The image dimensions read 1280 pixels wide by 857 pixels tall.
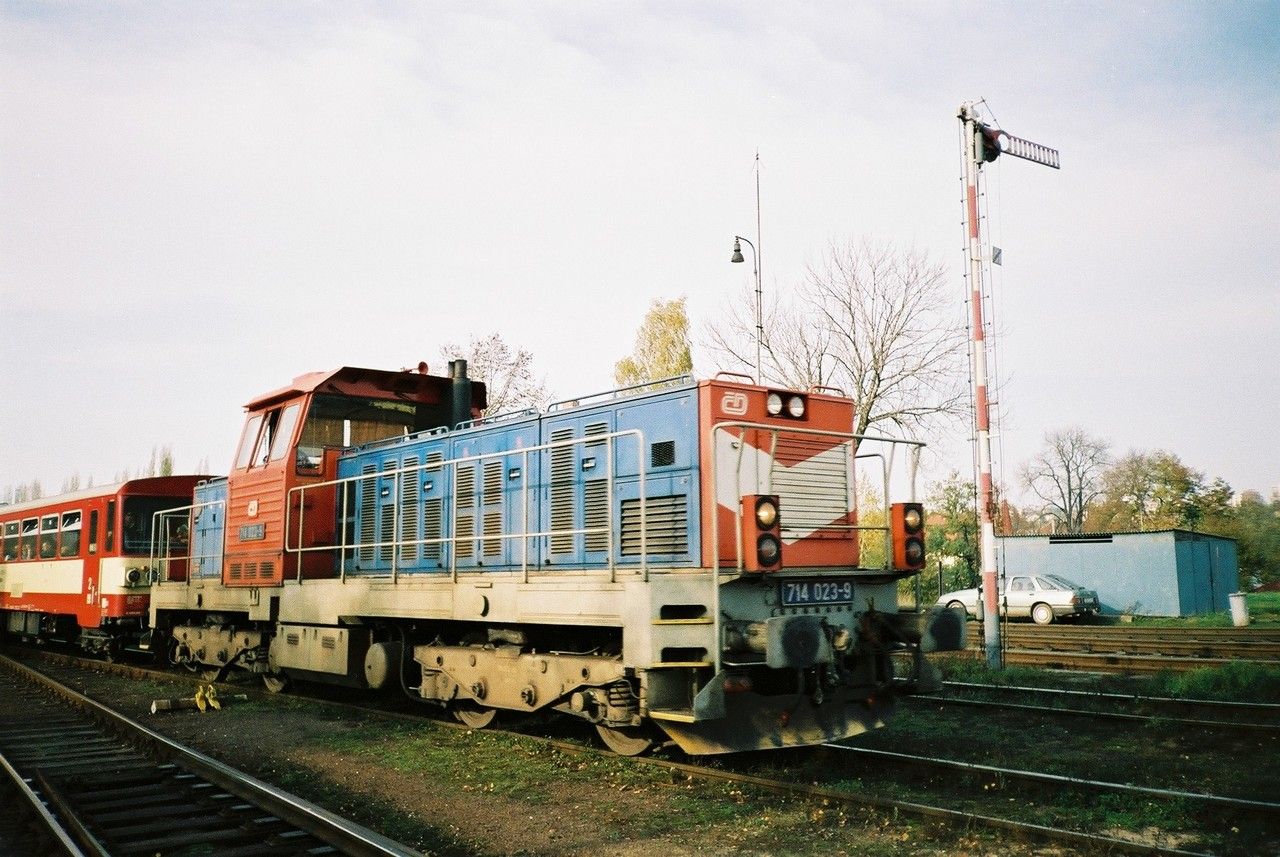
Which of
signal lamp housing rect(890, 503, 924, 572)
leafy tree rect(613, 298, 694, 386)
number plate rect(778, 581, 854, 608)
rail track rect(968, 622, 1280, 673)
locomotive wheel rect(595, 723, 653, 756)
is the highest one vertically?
leafy tree rect(613, 298, 694, 386)

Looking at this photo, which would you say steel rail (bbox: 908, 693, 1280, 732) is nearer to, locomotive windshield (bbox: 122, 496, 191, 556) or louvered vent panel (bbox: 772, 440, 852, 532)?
louvered vent panel (bbox: 772, 440, 852, 532)

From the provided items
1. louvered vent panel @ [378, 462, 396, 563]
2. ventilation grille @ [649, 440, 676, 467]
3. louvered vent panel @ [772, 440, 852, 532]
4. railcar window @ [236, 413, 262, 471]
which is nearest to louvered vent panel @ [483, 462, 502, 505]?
louvered vent panel @ [378, 462, 396, 563]

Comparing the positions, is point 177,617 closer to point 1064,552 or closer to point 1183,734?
point 1183,734

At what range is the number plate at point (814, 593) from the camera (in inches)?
269

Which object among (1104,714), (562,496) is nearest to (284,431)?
(562,496)

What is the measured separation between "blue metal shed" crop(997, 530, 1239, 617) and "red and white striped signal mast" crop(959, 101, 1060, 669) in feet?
45.4

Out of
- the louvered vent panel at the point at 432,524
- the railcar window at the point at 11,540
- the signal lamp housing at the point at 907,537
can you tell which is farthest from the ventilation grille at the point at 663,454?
the railcar window at the point at 11,540

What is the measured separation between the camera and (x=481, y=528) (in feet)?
28.9

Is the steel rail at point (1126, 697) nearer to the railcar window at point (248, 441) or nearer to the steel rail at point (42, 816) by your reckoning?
the steel rail at point (42, 816)

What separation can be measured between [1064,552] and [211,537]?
24.2m

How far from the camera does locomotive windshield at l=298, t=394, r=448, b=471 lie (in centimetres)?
1057

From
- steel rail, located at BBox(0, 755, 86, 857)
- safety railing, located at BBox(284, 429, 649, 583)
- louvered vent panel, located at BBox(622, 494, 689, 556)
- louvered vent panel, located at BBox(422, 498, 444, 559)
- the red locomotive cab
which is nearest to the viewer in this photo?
steel rail, located at BBox(0, 755, 86, 857)

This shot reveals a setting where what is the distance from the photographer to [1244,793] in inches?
250

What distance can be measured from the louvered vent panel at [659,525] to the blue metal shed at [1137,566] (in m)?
21.3
